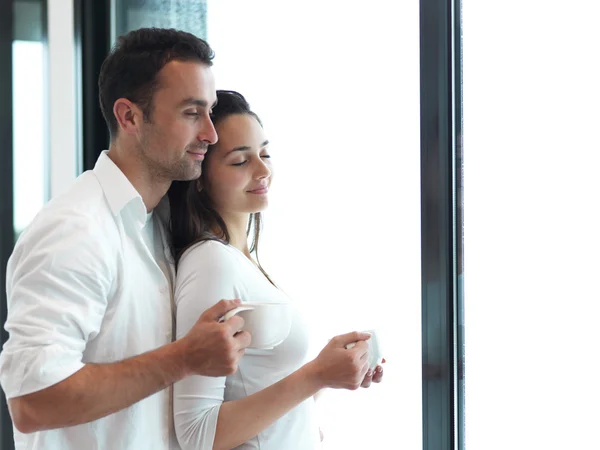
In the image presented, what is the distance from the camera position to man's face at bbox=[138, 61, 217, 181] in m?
1.30

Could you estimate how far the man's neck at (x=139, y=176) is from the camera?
1318mm

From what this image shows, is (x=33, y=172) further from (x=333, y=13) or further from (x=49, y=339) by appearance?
(x=49, y=339)

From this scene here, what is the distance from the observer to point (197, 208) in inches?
56.9

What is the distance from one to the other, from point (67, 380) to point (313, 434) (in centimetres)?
53

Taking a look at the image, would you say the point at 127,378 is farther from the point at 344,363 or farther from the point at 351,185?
the point at 351,185

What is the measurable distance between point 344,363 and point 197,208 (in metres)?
0.45

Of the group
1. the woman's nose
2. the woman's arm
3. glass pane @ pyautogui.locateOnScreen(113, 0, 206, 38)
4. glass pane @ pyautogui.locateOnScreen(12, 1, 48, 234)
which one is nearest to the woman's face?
the woman's nose

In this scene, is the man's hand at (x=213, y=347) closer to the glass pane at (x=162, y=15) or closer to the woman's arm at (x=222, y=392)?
the woman's arm at (x=222, y=392)

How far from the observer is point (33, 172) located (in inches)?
88.2

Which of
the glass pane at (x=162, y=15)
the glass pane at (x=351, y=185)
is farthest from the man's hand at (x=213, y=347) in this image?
the glass pane at (x=162, y=15)

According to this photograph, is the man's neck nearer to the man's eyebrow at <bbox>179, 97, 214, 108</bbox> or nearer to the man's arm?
the man's eyebrow at <bbox>179, 97, 214, 108</bbox>
